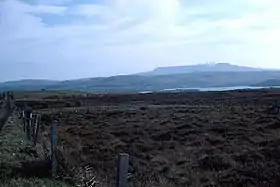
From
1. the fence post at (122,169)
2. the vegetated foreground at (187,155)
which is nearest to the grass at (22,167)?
the vegetated foreground at (187,155)

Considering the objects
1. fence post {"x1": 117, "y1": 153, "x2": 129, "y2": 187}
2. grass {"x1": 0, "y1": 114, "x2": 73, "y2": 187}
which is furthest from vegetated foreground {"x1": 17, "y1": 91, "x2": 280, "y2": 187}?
fence post {"x1": 117, "y1": 153, "x2": 129, "y2": 187}

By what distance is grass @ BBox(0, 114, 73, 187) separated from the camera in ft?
30.2

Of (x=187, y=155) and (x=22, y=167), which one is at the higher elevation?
(x=22, y=167)

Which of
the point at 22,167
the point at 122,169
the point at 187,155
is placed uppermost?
the point at 122,169

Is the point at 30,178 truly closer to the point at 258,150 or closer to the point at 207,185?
the point at 207,185

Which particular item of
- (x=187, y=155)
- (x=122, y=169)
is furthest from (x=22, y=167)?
(x=187, y=155)

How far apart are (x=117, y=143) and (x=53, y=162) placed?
35.6 ft

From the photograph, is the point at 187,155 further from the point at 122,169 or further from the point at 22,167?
the point at 122,169

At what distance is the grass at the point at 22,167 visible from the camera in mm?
9195

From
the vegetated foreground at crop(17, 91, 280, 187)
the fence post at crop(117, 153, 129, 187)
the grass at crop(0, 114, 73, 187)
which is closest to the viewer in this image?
the fence post at crop(117, 153, 129, 187)

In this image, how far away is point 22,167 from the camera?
424 inches

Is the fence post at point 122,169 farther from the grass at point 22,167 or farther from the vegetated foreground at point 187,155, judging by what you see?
the vegetated foreground at point 187,155

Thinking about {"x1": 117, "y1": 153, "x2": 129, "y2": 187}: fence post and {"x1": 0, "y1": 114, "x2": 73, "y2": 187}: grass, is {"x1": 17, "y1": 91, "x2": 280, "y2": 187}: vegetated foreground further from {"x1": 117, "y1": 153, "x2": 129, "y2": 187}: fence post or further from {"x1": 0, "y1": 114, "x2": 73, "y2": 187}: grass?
{"x1": 117, "y1": 153, "x2": 129, "y2": 187}: fence post

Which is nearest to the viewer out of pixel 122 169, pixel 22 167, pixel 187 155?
pixel 122 169
